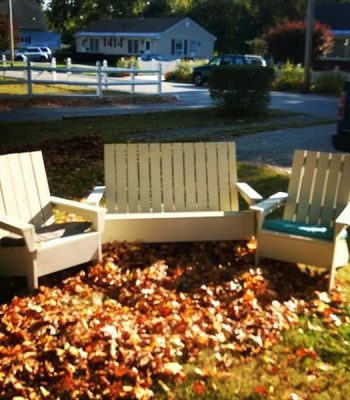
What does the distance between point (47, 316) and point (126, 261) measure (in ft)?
4.22

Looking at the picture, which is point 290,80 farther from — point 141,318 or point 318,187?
point 141,318

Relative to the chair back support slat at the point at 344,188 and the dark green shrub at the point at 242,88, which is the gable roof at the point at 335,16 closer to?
the dark green shrub at the point at 242,88

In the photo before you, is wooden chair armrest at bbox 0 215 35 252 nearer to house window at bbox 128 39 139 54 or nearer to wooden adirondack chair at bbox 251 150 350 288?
wooden adirondack chair at bbox 251 150 350 288

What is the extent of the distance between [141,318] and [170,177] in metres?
2.00

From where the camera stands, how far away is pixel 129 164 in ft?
19.4

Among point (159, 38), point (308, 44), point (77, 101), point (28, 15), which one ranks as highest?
point (28, 15)

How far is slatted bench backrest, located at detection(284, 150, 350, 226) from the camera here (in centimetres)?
557

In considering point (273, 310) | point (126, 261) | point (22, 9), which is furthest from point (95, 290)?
point (22, 9)

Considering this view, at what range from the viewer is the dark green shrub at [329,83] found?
29406 millimetres

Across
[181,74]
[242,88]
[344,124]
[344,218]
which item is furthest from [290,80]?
[344,218]

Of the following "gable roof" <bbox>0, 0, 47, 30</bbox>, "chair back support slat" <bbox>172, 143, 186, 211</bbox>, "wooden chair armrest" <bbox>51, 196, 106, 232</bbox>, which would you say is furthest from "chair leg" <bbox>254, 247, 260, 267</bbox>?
"gable roof" <bbox>0, 0, 47, 30</bbox>

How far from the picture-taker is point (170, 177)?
5949 millimetres

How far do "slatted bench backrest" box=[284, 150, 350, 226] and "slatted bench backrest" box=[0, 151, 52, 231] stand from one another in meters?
2.45

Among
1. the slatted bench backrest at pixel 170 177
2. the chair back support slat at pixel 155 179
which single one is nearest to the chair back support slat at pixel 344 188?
the slatted bench backrest at pixel 170 177
